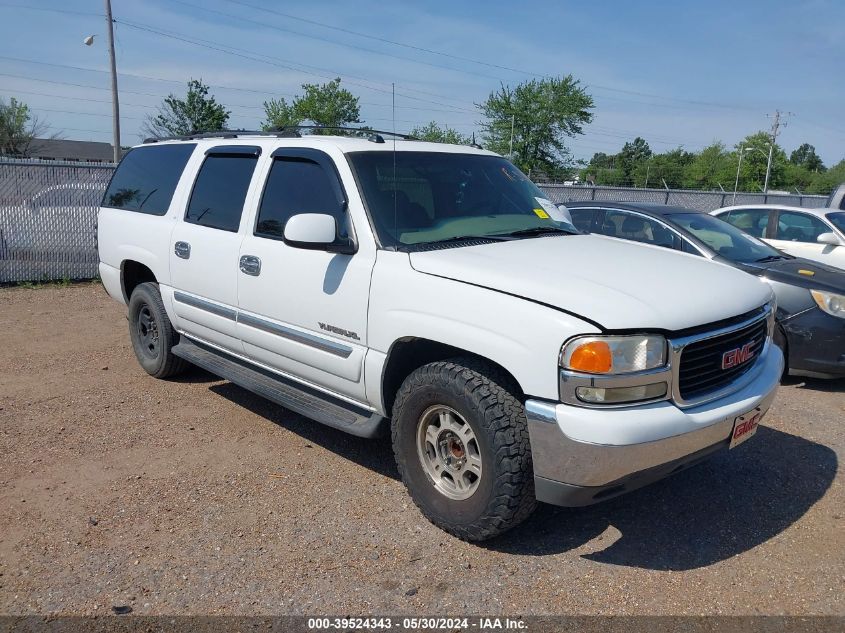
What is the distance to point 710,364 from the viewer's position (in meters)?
3.33

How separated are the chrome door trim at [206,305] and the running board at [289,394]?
36 centimetres

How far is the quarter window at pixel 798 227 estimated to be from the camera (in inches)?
353

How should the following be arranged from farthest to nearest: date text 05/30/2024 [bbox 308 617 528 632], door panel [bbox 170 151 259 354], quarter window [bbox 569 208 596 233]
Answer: quarter window [bbox 569 208 596 233] < door panel [bbox 170 151 259 354] < date text 05/30/2024 [bbox 308 617 528 632]

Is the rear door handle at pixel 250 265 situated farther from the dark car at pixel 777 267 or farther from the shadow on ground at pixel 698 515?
the dark car at pixel 777 267

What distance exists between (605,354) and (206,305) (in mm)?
3101

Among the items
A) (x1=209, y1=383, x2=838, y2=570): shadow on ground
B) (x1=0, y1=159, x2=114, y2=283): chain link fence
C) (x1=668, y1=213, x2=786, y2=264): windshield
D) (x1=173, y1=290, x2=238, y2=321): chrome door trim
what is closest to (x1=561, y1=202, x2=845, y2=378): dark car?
(x1=668, y1=213, x2=786, y2=264): windshield

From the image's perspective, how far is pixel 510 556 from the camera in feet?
11.3

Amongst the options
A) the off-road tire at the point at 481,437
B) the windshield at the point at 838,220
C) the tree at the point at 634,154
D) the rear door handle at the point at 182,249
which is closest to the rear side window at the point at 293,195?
the rear door handle at the point at 182,249

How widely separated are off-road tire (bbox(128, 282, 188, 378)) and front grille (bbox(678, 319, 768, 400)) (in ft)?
13.3

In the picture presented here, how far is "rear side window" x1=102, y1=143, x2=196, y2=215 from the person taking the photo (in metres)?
5.60

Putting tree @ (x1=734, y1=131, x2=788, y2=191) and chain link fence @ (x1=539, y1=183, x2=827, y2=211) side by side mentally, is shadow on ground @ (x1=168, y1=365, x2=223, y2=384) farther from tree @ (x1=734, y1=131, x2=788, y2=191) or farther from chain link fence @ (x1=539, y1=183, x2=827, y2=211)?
tree @ (x1=734, y1=131, x2=788, y2=191)

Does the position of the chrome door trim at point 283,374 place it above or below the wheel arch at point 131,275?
below

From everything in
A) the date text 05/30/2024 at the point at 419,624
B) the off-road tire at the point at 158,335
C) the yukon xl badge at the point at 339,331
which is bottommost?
the date text 05/30/2024 at the point at 419,624

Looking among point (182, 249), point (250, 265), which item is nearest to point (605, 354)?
point (250, 265)
